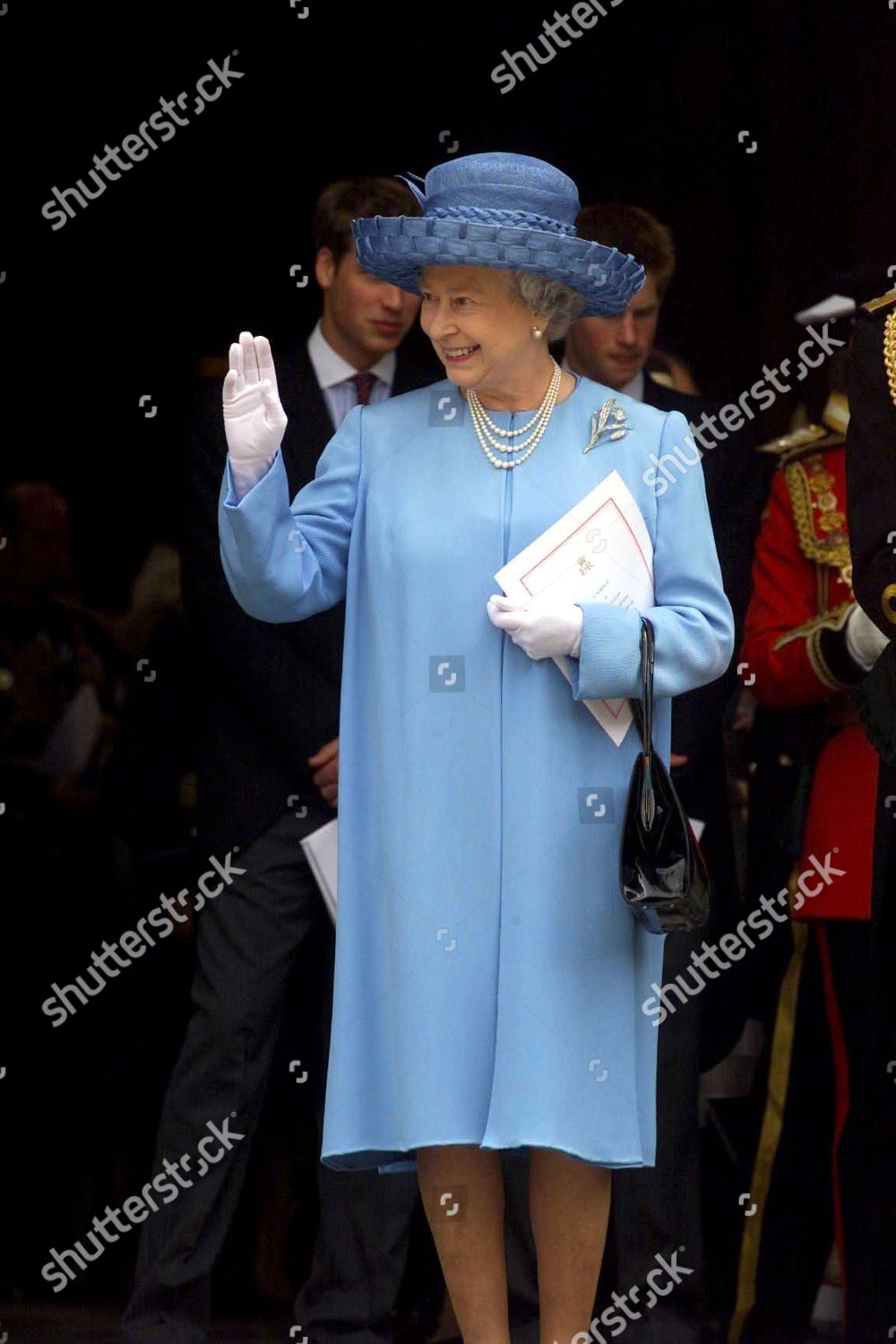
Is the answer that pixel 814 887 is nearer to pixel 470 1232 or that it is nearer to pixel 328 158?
pixel 470 1232

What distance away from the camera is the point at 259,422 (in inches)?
151

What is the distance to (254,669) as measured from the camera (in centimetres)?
483

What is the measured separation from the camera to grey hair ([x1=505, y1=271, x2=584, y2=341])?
398 centimetres

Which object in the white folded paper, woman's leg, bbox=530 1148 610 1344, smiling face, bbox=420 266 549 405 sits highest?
smiling face, bbox=420 266 549 405

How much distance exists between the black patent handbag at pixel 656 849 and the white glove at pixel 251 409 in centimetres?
63

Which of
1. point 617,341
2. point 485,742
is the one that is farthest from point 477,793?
point 617,341

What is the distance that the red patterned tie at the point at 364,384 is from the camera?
5059mm

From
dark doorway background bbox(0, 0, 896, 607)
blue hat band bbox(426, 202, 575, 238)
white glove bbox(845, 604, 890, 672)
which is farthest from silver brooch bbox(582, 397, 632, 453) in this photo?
dark doorway background bbox(0, 0, 896, 607)

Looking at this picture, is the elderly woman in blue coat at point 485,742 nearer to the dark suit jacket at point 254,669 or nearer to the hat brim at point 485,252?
the hat brim at point 485,252

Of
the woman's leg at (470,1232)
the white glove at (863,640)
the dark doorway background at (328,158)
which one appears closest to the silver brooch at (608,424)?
the white glove at (863,640)

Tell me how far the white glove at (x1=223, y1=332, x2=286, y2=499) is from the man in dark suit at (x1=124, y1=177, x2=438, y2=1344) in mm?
1031

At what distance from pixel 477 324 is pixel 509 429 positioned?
0.59 feet

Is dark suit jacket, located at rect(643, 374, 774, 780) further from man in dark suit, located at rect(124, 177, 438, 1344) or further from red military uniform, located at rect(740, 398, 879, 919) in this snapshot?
man in dark suit, located at rect(124, 177, 438, 1344)

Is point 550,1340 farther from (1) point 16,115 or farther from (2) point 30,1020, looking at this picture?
(1) point 16,115
